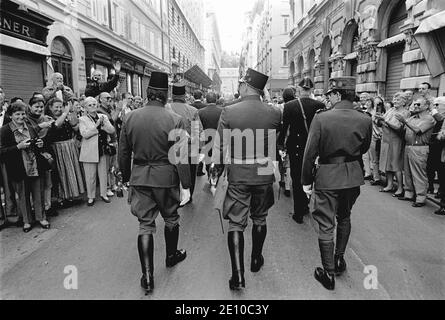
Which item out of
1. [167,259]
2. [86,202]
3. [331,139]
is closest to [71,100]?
[86,202]

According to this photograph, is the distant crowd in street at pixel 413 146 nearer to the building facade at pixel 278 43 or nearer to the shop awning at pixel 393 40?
the shop awning at pixel 393 40

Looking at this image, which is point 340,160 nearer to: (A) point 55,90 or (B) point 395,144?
(B) point 395,144

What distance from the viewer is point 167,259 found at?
3.53 meters

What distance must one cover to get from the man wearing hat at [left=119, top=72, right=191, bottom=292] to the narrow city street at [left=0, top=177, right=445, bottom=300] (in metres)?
0.52

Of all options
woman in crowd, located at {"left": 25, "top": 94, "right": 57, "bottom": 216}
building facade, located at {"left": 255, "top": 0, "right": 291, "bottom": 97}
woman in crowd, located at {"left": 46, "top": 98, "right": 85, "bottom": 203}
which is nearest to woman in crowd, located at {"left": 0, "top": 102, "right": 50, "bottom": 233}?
woman in crowd, located at {"left": 25, "top": 94, "right": 57, "bottom": 216}

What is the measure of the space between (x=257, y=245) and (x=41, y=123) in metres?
3.78

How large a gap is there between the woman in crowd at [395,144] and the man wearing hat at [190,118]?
3.89 meters

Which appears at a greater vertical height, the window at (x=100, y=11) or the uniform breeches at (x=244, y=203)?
the window at (x=100, y=11)

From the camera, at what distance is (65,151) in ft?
18.1

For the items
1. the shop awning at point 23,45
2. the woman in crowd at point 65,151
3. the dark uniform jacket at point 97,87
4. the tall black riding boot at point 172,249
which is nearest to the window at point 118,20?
the shop awning at point 23,45

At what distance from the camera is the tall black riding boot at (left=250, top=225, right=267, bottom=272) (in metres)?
3.27

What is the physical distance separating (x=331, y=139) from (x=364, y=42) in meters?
11.3

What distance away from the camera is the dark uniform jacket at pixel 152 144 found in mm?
3074
